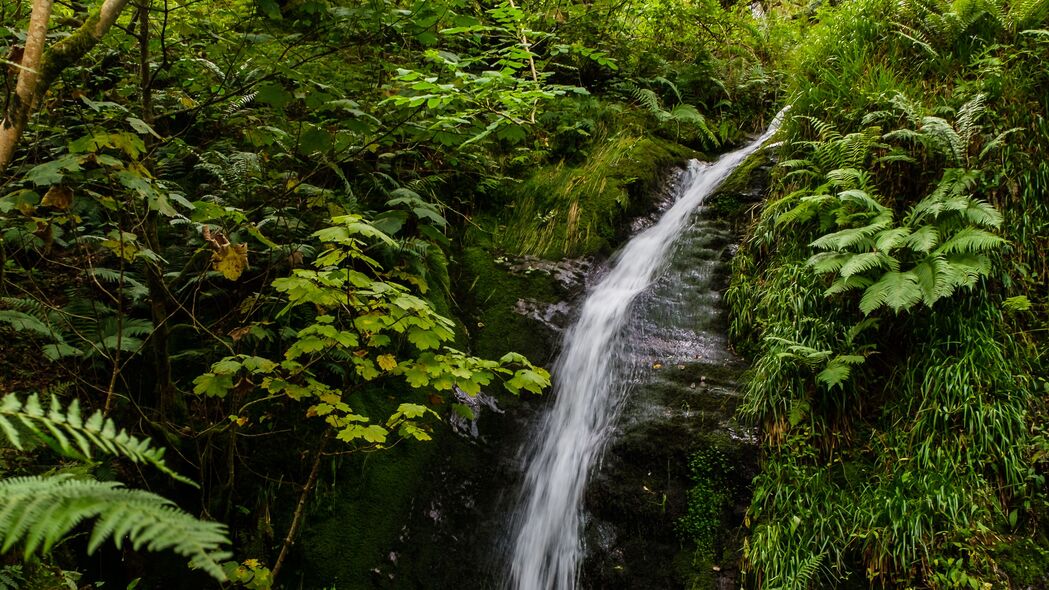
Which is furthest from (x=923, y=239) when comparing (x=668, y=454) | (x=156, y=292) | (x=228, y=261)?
(x=156, y=292)

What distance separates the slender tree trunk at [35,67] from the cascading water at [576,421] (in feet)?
11.8

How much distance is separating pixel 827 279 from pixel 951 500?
173 cm

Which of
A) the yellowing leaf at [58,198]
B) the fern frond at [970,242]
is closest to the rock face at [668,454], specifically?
the fern frond at [970,242]

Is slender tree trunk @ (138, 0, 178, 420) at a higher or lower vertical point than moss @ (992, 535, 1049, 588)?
higher

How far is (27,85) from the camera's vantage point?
2.01 m

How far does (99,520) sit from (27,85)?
6.23ft

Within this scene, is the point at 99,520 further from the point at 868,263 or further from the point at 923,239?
the point at 923,239

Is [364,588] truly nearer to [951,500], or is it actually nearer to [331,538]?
[331,538]

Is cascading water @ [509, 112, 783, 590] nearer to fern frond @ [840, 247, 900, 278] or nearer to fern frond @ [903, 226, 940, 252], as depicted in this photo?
fern frond @ [840, 247, 900, 278]

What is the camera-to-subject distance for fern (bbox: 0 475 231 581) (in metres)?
0.85

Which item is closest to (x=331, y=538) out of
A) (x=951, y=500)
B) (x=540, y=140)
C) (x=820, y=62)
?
(x=951, y=500)

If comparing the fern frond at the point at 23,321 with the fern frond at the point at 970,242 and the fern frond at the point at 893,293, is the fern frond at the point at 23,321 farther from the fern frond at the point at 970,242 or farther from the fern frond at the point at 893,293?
the fern frond at the point at 970,242

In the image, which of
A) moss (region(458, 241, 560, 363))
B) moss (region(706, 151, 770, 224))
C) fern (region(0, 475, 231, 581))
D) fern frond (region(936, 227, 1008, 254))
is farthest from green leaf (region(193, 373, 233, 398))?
moss (region(706, 151, 770, 224))

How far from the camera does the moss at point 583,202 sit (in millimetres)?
6266
